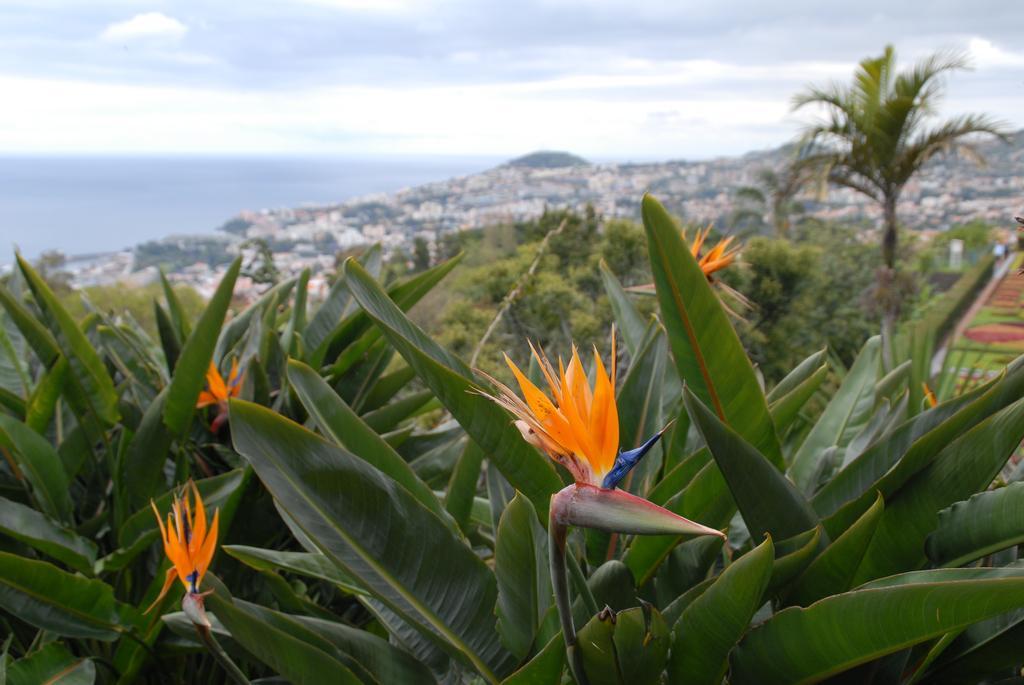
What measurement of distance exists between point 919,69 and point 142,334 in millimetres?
7675

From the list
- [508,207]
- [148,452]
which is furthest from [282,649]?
[508,207]

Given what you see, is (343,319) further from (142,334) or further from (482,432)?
(482,432)

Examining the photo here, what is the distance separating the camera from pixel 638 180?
2256 cm

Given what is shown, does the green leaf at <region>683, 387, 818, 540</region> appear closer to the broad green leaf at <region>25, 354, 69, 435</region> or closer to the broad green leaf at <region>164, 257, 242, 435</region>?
the broad green leaf at <region>164, 257, 242, 435</region>

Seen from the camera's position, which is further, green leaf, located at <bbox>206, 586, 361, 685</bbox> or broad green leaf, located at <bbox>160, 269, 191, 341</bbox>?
broad green leaf, located at <bbox>160, 269, 191, 341</bbox>

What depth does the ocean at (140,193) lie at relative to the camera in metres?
26.4

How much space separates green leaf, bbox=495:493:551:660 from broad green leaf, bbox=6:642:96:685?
0.52 meters

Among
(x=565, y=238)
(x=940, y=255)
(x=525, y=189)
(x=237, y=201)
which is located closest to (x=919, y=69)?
(x=565, y=238)

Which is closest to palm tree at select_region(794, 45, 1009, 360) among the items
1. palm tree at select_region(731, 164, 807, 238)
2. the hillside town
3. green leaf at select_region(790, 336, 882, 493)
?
the hillside town

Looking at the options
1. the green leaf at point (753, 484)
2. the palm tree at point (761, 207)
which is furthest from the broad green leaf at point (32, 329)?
the palm tree at point (761, 207)

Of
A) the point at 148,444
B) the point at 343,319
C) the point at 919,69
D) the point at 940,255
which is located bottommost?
the point at 940,255

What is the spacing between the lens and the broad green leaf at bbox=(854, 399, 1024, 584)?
61 cm

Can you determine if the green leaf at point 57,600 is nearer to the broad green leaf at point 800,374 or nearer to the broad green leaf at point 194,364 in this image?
the broad green leaf at point 194,364

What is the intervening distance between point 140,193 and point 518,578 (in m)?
40.6
